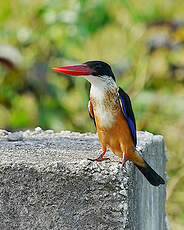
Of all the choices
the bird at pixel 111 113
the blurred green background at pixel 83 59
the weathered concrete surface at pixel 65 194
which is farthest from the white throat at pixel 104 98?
the blurred green background at pixel 83 59

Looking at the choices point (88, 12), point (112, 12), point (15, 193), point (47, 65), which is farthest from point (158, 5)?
point (15, 193)

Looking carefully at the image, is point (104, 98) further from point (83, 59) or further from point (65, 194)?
point (83, 59)

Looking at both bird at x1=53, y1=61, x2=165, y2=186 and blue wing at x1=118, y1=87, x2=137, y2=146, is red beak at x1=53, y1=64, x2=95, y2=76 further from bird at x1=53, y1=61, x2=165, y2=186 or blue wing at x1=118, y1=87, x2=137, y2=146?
blue wing at x1=118, y1=87, x2=137, y2=146

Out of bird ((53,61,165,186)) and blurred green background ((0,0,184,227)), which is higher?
blurred green background ((0,0,184,227))

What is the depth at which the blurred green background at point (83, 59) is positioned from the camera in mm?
5562

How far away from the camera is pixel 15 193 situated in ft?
6.70

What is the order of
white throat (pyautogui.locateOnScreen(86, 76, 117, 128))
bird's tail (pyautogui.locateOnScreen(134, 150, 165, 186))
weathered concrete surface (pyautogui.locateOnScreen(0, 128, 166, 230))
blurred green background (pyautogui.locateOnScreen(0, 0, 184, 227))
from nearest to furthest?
weathered concrete surface (pyautogui.locateOnScreen(0, 128, 166, 230)), white throat (pyautogui.locateOnScreen(86, 76, 117, 128)), bird's tail (pyautogui.locateOnScreen(134, 150, 165, 186)), blurred green background (pyautogui.locateOnScreen(0, 0, 184, 227))

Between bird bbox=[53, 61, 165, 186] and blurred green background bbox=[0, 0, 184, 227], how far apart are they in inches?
122

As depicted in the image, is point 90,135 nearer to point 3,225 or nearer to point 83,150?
point 83,150

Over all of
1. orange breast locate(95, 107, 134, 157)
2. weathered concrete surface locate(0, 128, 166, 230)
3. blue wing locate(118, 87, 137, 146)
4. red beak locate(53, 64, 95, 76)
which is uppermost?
red beak locate(53, 64, 95, 76)

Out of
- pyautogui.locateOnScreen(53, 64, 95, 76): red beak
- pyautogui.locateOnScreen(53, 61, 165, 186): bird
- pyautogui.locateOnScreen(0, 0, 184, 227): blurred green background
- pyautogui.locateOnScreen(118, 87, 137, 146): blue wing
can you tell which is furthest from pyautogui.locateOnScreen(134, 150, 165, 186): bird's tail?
pyautogui.locateOnScreen(0, 0, 184, 227): blurred green background

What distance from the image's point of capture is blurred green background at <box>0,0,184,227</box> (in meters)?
5.56

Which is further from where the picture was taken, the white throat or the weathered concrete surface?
the white throat

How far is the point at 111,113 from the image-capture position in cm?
213
